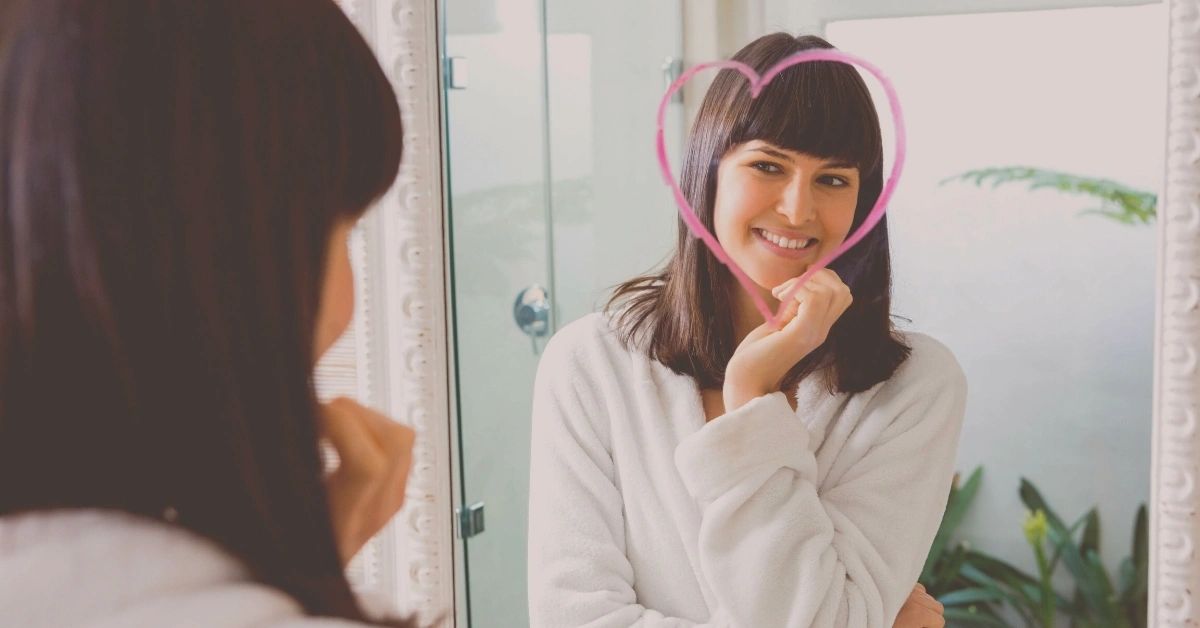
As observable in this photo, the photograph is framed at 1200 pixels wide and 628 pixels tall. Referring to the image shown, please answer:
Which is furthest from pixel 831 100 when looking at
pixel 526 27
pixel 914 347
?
pixel 526 27

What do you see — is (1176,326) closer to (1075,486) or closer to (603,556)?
(1075,486)

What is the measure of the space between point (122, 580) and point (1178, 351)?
82 cm

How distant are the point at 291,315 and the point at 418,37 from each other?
0.77 meters

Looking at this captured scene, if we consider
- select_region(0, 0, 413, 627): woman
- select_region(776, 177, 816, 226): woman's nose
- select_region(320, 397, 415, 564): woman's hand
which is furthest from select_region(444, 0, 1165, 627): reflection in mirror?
select_region(0, 0, 413, 627): woman

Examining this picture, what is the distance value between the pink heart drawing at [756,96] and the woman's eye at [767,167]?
0.05 metres

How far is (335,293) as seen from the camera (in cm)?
37

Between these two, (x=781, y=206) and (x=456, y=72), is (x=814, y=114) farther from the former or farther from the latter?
(x=456, y=72)

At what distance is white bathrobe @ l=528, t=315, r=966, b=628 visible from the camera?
0.70 meters

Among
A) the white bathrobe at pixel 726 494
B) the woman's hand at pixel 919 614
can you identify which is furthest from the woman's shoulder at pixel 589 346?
the woman's hand at pixel 919 614

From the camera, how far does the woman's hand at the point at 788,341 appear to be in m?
0.71

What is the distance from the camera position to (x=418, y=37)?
105 cm

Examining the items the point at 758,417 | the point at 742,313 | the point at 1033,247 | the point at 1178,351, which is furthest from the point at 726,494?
the point at 1033,247

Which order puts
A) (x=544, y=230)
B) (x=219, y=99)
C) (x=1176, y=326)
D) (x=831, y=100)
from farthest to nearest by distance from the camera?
(x=544, y=230), (x=1176, y=326), (x=831, y=100), (x=219, y=99)

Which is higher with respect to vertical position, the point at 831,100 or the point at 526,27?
the point at 526,27
